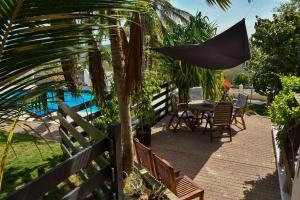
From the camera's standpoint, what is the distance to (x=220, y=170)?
582 cm

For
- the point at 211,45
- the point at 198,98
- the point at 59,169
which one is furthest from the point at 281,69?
the point at 59,169

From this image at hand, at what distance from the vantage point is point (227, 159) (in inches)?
250

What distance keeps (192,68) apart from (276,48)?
225 inches

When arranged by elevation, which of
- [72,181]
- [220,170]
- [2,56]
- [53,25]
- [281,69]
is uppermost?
[53,25]

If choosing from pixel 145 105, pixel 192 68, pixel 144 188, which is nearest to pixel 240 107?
pixel 192 68

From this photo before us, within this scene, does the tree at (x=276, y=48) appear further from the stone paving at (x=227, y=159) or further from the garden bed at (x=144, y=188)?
the garden bed at (x=144, y=188)

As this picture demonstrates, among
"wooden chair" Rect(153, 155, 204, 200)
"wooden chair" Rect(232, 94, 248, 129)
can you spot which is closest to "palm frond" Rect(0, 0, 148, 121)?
"wooden chair" Rect(153, 155, 204, 200)

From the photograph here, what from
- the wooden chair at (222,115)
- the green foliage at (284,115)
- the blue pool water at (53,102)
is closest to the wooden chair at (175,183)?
the blue pool water at (53,102)

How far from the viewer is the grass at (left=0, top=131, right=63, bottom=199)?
180 inches

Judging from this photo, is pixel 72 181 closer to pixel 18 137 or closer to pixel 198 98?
pixel 18 137

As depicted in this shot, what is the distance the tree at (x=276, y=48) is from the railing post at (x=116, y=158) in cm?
1135

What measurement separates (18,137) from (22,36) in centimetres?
642

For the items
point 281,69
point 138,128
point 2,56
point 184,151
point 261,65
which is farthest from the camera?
point 261,65

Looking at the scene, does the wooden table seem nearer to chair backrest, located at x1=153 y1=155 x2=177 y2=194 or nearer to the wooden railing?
the wooden railing
